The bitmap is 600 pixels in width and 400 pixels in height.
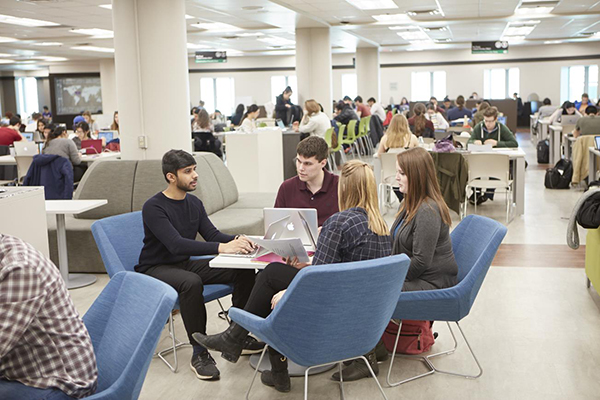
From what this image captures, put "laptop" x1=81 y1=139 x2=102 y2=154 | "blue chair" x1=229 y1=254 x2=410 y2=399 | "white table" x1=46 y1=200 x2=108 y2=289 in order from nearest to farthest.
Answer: "blue chair" x1=229 y1=254 x2=410 y2=399
"white table" x1=46 y1=200 x2=108 y2=289
"laptop" x1=81 y1=139 x2=102 y2=154

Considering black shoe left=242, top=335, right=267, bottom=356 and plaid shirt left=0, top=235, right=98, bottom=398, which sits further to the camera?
black shoe left=242, top=335, right=267, bottom=356

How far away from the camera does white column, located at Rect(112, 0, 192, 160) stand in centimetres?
642

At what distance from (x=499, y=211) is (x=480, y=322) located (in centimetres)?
439

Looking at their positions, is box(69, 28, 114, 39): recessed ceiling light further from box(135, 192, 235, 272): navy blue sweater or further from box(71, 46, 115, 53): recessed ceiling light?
box(135, 192, 235, 272): navy blue sweater

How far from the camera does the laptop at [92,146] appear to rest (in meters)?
10.2

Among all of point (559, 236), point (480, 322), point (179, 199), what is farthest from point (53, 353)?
point (559, 236)

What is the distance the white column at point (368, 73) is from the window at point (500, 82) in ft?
27.4

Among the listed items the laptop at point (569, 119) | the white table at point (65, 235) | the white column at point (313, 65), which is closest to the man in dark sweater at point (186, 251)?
the white table at point (65, 235)

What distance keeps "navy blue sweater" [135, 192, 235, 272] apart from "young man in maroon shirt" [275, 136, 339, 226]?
1.67 ft

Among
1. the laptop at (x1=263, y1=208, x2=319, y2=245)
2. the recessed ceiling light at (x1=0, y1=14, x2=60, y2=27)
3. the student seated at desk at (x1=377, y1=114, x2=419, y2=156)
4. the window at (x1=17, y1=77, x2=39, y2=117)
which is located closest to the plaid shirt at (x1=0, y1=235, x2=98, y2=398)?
the laptop at (x1=263, y1=208, x2=319, y2=245)

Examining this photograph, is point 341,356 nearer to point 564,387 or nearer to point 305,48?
point 564,387

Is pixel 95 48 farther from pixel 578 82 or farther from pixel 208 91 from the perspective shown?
pixel 578 82

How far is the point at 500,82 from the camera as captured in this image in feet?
90.4

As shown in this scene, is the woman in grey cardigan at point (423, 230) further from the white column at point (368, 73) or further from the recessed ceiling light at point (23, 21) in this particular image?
the white column at point (368, 73)
